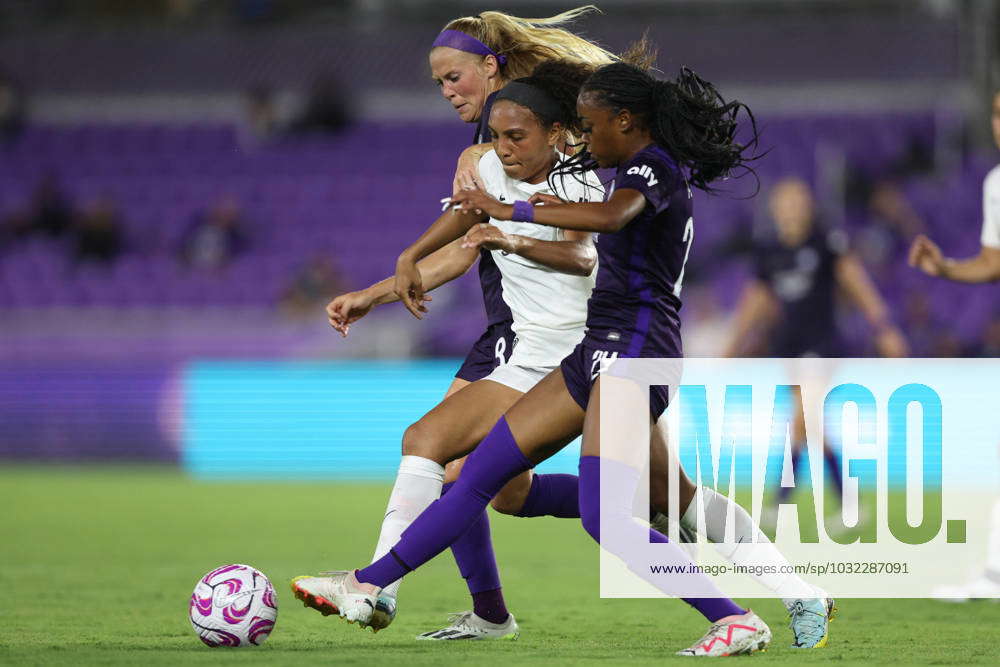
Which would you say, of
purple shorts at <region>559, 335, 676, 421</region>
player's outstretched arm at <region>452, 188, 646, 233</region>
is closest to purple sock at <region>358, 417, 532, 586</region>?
purple shorts at <region>559, 335, 676, 421</region>

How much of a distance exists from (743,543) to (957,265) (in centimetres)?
236

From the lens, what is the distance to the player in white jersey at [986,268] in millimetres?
6785

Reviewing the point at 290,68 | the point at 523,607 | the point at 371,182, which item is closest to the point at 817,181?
the point at 371,182

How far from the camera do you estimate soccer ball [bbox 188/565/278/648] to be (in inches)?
205

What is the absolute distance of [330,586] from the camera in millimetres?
5180

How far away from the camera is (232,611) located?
5219mm

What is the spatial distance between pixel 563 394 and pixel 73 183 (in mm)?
16847

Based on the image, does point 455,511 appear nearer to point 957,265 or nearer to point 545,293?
point 545,293

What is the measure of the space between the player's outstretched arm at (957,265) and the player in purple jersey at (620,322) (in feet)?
6.42

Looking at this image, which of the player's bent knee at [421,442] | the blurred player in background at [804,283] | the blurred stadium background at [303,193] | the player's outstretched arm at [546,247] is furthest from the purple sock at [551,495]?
the blurred stadium background at [303,193]

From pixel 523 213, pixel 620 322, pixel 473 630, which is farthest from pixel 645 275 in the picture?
pixel 473 630

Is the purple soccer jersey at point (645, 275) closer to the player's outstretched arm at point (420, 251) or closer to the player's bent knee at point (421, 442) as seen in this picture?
the player's outstretched arm at point (420, 251)

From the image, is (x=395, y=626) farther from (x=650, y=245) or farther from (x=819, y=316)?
(x=819, y=316)

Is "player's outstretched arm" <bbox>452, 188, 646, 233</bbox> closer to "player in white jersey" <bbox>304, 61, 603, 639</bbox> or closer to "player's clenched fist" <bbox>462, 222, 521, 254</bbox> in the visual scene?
"player's clenched fist" <bbox>462, 222, 521, 254</bbox>
